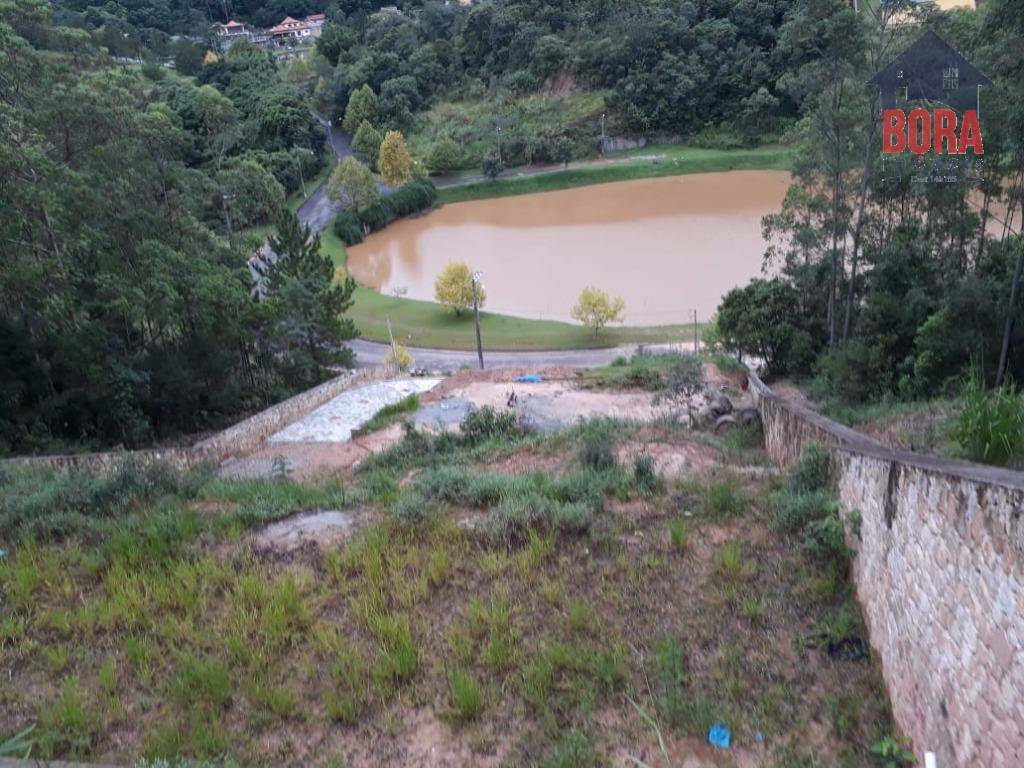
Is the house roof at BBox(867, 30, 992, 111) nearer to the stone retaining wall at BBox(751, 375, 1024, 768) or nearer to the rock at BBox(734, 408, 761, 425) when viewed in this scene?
the rock at BBox(734, 408, 761, 425)

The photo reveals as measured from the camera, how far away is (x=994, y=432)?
414 cm

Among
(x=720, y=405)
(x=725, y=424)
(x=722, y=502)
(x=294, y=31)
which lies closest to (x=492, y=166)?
(x=720, y=405)

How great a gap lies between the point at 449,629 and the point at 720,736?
1752 mm

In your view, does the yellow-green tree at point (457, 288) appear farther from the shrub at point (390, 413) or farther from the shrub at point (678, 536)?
the shrub at point (678, 536)

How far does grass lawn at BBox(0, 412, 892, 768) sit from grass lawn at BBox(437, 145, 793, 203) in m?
44.9

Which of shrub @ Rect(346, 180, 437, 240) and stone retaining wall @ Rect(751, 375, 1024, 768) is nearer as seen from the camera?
stone retaining wall @ Rect(751, 375, 1024, 768)

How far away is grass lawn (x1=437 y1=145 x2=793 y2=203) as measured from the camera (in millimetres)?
48750

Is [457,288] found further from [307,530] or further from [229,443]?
[307,530]

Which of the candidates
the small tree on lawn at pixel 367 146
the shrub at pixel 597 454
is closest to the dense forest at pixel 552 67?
the small tree on lawn at pixel 367 146

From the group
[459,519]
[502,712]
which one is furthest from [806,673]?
[459,519]

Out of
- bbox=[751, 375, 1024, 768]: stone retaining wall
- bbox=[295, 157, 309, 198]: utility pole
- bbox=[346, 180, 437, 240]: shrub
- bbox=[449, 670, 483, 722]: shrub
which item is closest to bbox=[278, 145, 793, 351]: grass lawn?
bbox=[346, 180, 437, 240]: shrub

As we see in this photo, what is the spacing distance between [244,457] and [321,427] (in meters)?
2.19

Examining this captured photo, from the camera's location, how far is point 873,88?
12805mm

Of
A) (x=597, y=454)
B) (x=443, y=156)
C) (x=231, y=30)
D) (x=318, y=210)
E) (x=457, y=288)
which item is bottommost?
(x=457, y=288)
